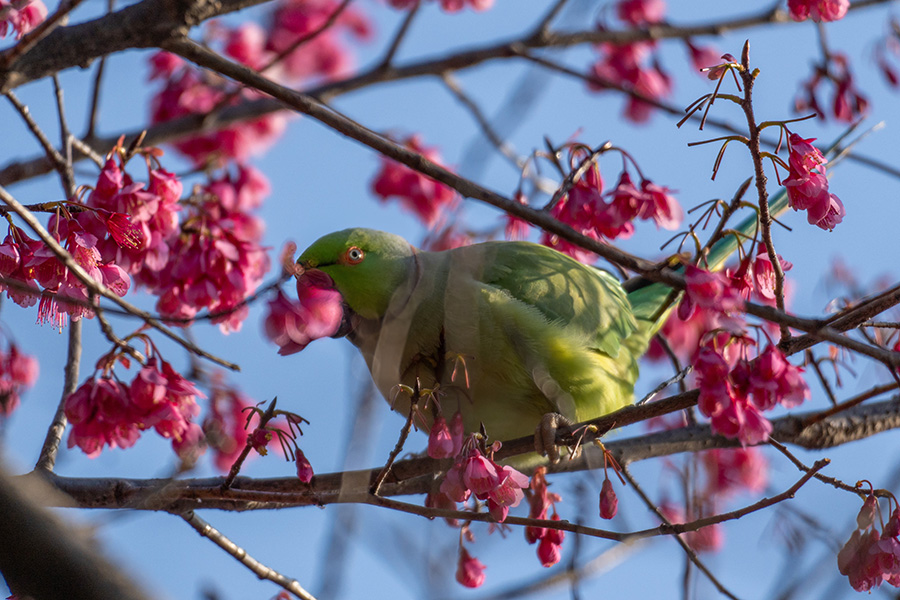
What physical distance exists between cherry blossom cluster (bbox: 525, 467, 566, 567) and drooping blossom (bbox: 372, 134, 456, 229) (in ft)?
7.46

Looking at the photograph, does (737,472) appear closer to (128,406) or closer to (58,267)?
(128,406)

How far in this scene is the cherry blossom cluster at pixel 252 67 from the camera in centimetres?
456

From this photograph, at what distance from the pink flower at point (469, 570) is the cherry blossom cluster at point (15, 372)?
1.65m

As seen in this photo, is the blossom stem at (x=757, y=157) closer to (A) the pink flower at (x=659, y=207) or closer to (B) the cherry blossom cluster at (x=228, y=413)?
(A) the pink flower at (x=659, y=207)

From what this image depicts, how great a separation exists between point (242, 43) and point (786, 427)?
13.4 feet

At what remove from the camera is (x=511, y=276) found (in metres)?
3.08

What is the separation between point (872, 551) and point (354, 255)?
1.81 m

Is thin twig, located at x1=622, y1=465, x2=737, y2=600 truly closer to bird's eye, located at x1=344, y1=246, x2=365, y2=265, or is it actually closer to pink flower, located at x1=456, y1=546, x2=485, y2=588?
pink flower, located at x1=456, y1=546, x2=485, y2=588

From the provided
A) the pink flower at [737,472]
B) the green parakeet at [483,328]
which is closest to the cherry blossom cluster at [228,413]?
the green parakeet at [483,328]

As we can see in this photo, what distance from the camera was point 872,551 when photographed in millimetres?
2066

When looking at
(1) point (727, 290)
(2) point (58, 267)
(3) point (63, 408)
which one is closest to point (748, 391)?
(1) point (727, 290)

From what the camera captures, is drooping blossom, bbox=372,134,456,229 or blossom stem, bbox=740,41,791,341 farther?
drooping blossom, bbox=372,134,456,229

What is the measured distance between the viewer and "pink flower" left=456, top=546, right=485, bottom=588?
8.73 ft

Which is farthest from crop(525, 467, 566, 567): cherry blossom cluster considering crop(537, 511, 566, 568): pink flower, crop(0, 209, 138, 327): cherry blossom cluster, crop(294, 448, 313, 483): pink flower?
crop(0, 209, 138, 327): cherry blossom cluster
